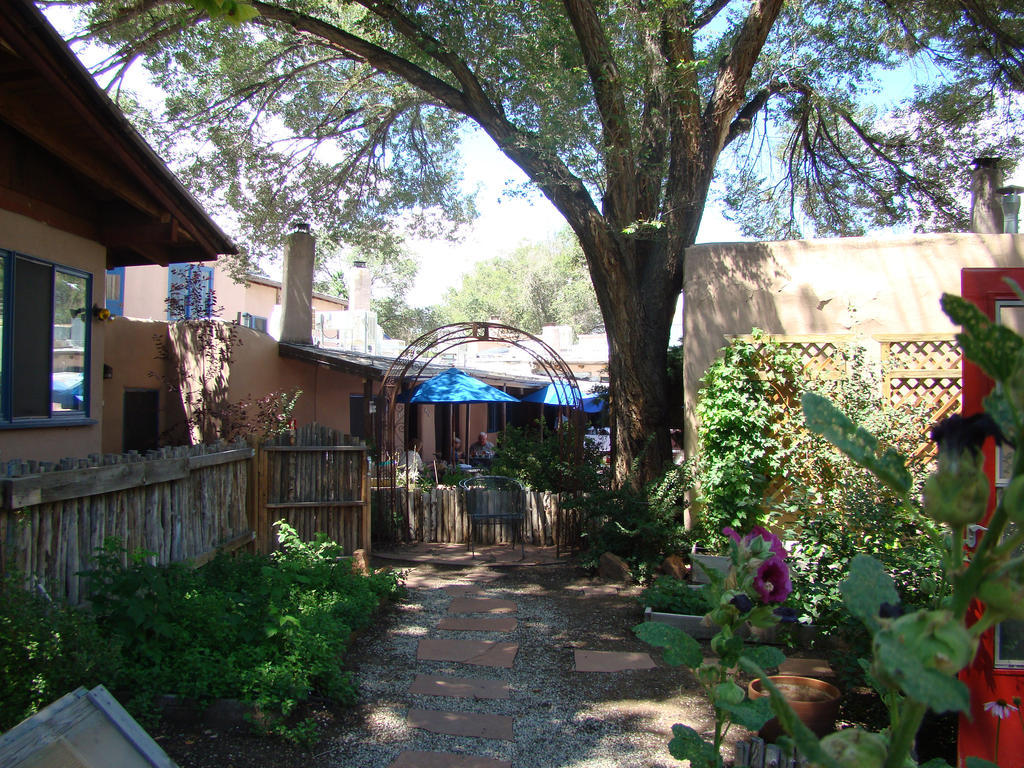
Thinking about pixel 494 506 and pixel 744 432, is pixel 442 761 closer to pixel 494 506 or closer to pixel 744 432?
pixel 744 432

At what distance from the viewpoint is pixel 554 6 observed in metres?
9.21

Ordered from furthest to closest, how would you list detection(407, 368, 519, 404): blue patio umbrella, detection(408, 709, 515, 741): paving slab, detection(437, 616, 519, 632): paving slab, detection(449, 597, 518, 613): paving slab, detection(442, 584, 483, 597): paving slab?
1. detection(407, 368, 519, 404): blue patio umbrella
2. detection(442, 584, 483, 597): paving slab
3. detection(449, 597, 518, 613): paving slab
4. detection(437, 616, 519, 632): paving slab
5. detection(408, 709, 515, 741): paving slab

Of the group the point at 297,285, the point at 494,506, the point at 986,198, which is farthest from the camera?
the point at 297,285

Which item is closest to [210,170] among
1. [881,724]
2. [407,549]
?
[407,549]

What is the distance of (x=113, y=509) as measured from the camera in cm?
471

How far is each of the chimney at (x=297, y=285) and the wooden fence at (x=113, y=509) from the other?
6.16 metres

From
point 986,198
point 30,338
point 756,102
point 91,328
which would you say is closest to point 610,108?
point 756,102

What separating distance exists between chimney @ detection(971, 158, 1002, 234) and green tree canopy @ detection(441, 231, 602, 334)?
37.6 meters

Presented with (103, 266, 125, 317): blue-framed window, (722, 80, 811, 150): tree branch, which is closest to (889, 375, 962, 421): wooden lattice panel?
(722, 80, 811, 150): tree branch

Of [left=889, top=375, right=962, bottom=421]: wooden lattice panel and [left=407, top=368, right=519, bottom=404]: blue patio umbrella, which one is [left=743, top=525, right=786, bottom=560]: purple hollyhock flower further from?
[left=407, top=368, right=519, bottom=404]: blue patio umbrella

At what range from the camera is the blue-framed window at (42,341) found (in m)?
5.90

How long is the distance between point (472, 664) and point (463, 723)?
3.46ft

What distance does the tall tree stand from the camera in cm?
864

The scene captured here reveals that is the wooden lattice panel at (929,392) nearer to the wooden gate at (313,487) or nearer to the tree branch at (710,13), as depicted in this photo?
the wooden gate at (313,487)
